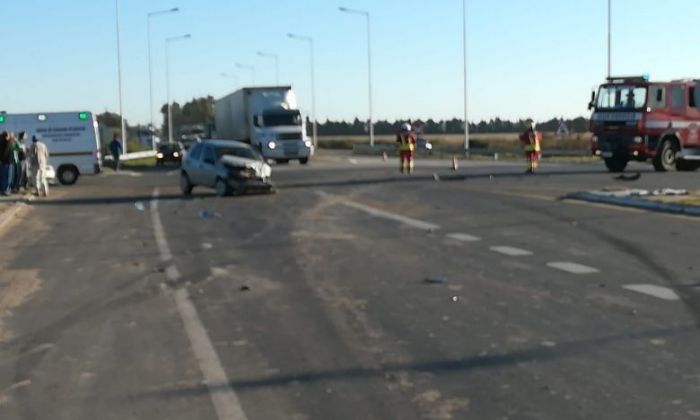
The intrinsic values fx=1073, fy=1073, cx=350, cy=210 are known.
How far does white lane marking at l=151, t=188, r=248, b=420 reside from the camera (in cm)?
714

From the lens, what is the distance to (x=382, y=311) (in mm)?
10703

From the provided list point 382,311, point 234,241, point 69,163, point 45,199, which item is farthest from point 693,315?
point 69,163

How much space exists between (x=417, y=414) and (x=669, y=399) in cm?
170

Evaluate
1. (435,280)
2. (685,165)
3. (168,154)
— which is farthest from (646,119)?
(168,154)

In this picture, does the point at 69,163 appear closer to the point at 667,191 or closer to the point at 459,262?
the point at 667,191

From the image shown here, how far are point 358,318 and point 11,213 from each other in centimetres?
1572

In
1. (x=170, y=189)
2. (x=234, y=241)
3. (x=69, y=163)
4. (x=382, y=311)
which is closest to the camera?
(x=382, y=311)

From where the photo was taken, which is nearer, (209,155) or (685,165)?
(209,155)

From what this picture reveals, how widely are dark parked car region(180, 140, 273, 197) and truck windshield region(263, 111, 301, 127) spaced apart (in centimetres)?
2305

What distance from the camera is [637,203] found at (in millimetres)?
22109

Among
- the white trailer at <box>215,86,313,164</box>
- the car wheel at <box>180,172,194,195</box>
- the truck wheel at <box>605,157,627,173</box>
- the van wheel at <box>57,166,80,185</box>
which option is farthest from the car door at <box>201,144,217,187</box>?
the white trailer at <box>215,86,313,164</box>

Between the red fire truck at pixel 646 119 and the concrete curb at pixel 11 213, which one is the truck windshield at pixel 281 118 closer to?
the red fire truck at pixel 646 119

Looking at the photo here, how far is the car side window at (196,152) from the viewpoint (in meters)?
30.2

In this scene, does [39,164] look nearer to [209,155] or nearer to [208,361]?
[209,155]
